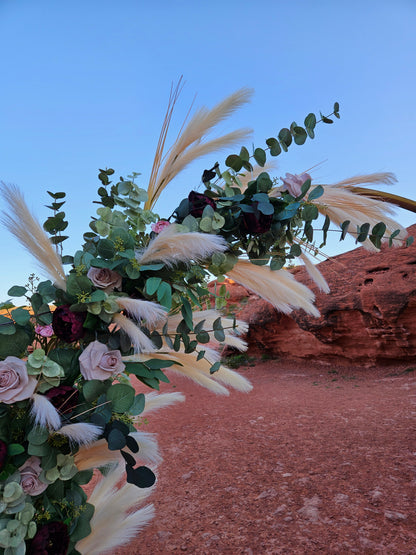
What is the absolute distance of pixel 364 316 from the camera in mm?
7078

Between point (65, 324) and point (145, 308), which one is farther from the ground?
point (145, 308)

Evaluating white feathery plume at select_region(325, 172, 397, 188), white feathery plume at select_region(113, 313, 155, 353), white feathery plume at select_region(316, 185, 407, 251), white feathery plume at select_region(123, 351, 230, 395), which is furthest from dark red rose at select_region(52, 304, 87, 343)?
white feathery plume at select_region(325, 172, 397, 188)

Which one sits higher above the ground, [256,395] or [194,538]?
[194,538]

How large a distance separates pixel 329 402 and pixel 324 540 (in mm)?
3117

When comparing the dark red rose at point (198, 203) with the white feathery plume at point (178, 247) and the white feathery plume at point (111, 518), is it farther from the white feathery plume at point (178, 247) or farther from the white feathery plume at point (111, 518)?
the white feathery plume at point (111, 518)

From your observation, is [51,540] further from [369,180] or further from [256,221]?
[369,180]

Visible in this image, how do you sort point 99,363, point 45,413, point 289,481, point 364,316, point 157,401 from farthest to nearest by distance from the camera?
point 364,316 < point 289,481 < point 157,401 < point 99,363 < point 45,413

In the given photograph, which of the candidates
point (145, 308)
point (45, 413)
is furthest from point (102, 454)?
point (145, 308)

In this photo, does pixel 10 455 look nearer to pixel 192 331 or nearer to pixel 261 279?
pixel 192 331

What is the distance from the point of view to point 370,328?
7020 millimetres

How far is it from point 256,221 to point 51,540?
134 cm

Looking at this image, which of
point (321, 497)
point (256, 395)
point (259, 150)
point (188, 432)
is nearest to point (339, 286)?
point (256, 395)

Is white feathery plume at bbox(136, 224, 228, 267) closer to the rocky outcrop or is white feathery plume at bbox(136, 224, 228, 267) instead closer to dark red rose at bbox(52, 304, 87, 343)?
dark red rose at bbox(52, 304, 87, 343)

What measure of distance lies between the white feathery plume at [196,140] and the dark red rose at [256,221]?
424 mm
